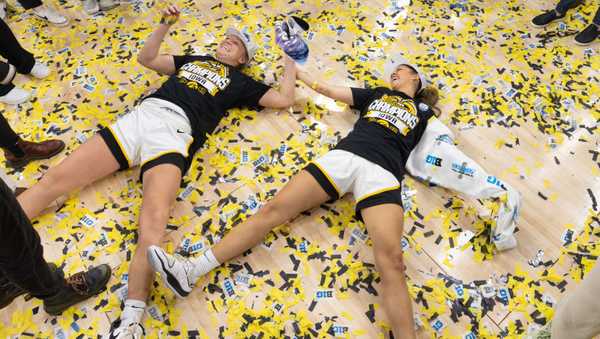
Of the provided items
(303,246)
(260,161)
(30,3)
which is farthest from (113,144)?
(30,3)

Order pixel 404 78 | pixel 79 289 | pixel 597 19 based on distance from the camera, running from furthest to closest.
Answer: pixel 597 19 → pixel 404 78 → pixel 79 289

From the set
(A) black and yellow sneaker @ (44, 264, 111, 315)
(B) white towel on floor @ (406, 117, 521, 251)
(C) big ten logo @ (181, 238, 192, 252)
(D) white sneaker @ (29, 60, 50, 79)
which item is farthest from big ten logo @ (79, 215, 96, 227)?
(B) white towel on floor @ (406, 117, 521, 251)

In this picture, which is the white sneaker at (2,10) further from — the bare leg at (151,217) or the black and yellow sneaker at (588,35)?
the black and yellow sneaker at (588,35)

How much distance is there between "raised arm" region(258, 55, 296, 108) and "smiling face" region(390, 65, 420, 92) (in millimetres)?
658

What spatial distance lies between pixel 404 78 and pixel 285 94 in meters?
0.77

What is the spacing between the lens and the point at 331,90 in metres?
2.61

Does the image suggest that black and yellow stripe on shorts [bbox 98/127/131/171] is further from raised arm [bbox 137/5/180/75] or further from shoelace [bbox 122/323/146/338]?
shoelace [bbox 122/323/146/338]

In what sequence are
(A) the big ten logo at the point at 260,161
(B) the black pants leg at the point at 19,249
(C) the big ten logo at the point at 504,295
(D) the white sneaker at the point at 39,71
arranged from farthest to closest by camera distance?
(D) the white sneaker at the point at 39,71 → (A) the big ten logo at the point at 260,161 → (C) the big ten logo at the point at 504,295 → (B) the black pants leg at the point at 19,249

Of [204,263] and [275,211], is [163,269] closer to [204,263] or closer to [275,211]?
[204,263]

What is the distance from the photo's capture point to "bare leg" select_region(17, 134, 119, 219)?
2.11 m

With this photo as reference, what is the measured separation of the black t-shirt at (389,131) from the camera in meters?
2.17

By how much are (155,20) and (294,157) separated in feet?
6.26

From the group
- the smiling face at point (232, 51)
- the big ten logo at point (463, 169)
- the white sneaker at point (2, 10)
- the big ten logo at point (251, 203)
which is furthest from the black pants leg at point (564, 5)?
the white sneaker at point (2, 10)

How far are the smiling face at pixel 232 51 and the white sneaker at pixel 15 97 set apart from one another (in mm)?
1378
